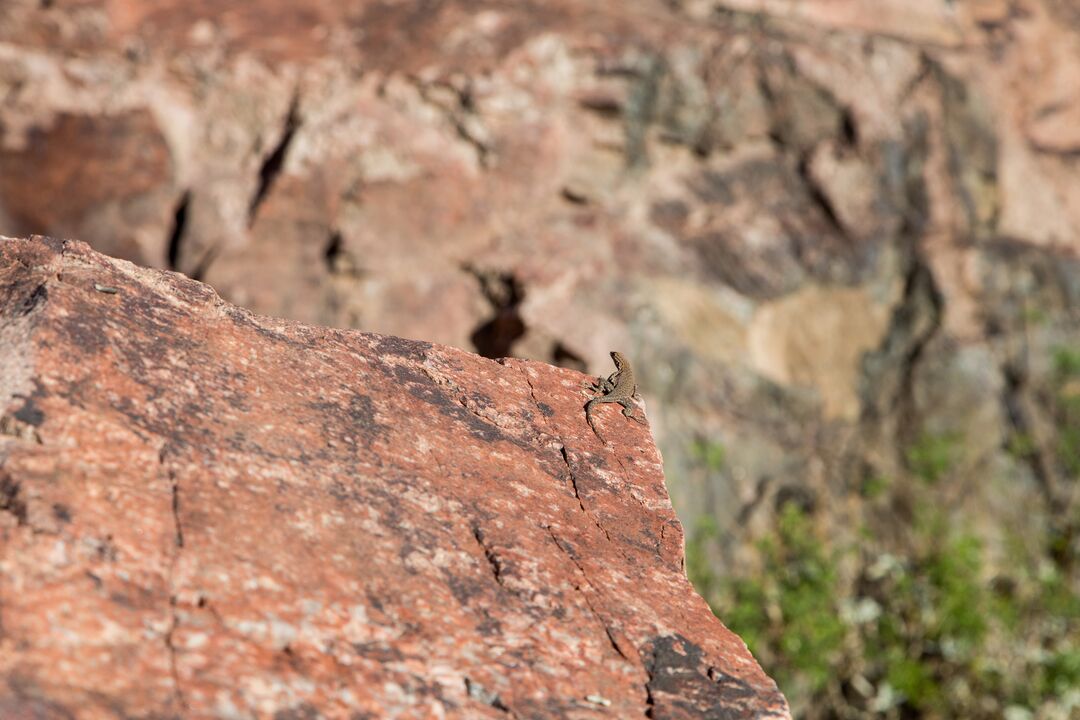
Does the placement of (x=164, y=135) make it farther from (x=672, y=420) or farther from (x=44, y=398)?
(x=44, y=398)

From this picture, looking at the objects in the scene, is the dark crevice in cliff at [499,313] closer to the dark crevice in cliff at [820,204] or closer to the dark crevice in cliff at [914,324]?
the dark crevice in cliff at [820,204]

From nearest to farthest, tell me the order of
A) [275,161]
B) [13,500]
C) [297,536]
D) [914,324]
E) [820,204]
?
[13,500] → [297,536] → [275,161] → [820,204] → [914,324]

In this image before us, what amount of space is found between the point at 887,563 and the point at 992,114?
20.3 ft

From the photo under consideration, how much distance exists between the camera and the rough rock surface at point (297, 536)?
3285 millimetres

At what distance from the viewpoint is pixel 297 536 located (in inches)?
150

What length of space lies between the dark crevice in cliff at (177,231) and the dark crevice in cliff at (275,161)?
75 cm

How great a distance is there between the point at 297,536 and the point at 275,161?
412 inches

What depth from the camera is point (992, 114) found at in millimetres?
15820

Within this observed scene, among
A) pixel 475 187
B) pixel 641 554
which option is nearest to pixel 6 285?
pixel 641 554

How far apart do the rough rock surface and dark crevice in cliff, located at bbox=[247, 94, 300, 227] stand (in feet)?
29.4

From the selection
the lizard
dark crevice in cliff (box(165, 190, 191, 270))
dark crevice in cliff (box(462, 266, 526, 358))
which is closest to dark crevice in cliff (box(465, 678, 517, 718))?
the lizard

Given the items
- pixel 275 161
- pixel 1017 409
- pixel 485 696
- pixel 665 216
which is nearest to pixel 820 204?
pixel 665 216

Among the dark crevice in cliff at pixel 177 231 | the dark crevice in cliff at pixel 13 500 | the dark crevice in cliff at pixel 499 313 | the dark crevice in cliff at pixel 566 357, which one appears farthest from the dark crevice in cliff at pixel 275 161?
the dark crevice in cliff at pixel 13 500

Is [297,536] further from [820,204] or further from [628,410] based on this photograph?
[820,204]
